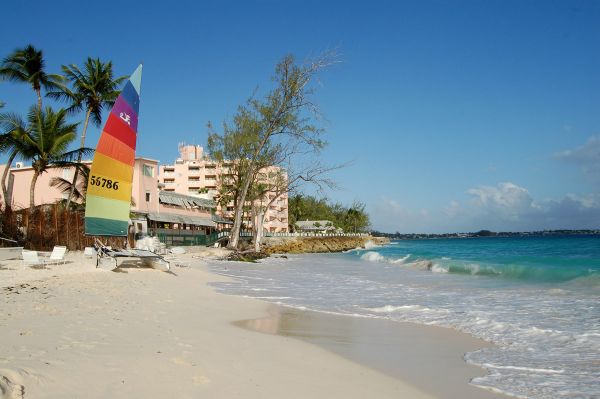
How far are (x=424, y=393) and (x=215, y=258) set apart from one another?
76.0 feet

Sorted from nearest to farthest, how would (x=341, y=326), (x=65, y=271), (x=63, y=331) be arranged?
(x=63, y=331) → (x=341, y=326) → (x=65, y=271)

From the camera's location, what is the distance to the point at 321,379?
459cm

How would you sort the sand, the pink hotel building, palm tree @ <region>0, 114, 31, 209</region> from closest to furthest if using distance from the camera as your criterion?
the sand < palm tree @ <region>0, 114, 31, 209</region> < the pink hotel building

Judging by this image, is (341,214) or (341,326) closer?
(341,326)

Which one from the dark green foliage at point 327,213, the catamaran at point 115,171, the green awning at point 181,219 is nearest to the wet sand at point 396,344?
the catamaran at point 115,171

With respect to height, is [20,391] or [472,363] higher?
[20,391]

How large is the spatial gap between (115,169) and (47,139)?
544 inches

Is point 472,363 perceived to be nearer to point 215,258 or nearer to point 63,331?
point 63,331

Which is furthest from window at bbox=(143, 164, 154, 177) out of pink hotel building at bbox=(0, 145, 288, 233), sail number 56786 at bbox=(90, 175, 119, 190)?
sail number 56786 at bbox=(90, 175, 119, 190)

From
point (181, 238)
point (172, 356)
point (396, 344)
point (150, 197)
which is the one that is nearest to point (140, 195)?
point (150, 197)

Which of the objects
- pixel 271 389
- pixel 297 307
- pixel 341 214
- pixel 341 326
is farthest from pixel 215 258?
pixel 341 214

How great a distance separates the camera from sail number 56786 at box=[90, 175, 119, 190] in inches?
518

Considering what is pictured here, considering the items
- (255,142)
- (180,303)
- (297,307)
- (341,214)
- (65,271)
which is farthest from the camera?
(341,214)

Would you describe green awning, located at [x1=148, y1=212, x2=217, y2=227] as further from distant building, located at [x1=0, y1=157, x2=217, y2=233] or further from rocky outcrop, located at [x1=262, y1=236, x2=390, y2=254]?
rocky outcrop, located at [x1=262, y1=236, x2=390, y2=254]
